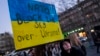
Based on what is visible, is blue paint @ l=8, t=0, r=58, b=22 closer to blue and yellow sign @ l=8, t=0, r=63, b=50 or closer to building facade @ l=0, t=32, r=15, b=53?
blue and yellow sign @ l=8, t=0, r=63, b=50

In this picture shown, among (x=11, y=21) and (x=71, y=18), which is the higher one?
(x=71, y=18)

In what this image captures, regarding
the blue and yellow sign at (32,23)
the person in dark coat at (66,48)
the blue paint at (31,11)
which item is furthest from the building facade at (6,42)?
the person in dark coat at (66,48)

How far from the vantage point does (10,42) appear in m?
2.47

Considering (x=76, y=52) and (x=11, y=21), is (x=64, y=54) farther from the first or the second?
(x=11, y=21)

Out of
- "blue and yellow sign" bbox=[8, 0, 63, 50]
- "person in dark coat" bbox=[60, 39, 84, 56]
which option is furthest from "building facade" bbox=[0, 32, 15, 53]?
"person in dark coat" bbox=[60, 39, 84, 56]

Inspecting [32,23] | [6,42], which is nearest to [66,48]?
[32,23]

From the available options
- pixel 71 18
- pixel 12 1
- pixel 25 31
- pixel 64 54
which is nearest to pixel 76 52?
pixel 64 54

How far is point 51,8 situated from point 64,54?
0.63 metres

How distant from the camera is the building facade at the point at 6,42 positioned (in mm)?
2389

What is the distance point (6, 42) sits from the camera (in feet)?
8.10

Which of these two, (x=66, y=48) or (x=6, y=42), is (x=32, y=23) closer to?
(x=6, y=42)

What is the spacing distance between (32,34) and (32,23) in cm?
13

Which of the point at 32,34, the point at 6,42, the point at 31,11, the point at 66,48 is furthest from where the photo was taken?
the point at 66,48

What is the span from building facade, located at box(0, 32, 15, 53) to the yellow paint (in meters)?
0.05
